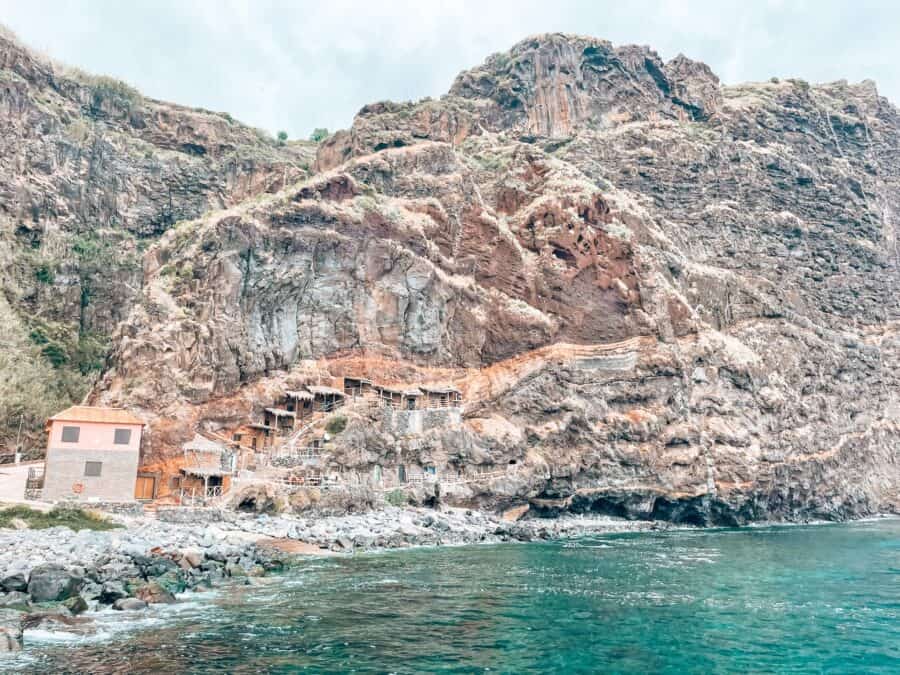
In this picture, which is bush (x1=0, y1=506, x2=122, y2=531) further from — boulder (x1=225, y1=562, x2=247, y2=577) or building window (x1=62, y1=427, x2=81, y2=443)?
boulder (x1=225, y1=562, x2=247, y2=577)

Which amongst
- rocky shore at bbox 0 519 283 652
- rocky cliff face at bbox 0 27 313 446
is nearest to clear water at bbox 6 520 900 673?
rocky shore at bbox 0 519 283 652

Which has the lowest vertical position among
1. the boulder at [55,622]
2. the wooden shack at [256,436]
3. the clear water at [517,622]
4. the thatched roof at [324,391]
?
the clear water at [517,622]

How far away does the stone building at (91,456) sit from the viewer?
40594 millimetres

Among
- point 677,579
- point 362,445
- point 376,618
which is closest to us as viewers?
point 376,618

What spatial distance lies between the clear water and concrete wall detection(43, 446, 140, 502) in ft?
56.4

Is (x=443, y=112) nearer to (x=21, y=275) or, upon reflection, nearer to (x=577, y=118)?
(x=577, y=118)

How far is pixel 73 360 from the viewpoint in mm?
72812

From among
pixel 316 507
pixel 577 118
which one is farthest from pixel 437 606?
pixel 577 118

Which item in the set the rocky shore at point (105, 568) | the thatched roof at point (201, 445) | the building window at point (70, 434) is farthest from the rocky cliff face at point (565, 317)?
the rocky shore at point (105, 568)

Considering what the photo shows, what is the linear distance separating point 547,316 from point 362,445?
2724 centimetres

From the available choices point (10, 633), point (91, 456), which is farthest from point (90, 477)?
point (10, 633)

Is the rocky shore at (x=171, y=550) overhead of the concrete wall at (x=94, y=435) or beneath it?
beneath

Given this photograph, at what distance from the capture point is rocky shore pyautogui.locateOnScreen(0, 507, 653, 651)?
70.9ft

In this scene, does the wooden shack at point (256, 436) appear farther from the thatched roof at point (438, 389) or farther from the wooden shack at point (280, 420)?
the thatched roof at point (438, 389)
